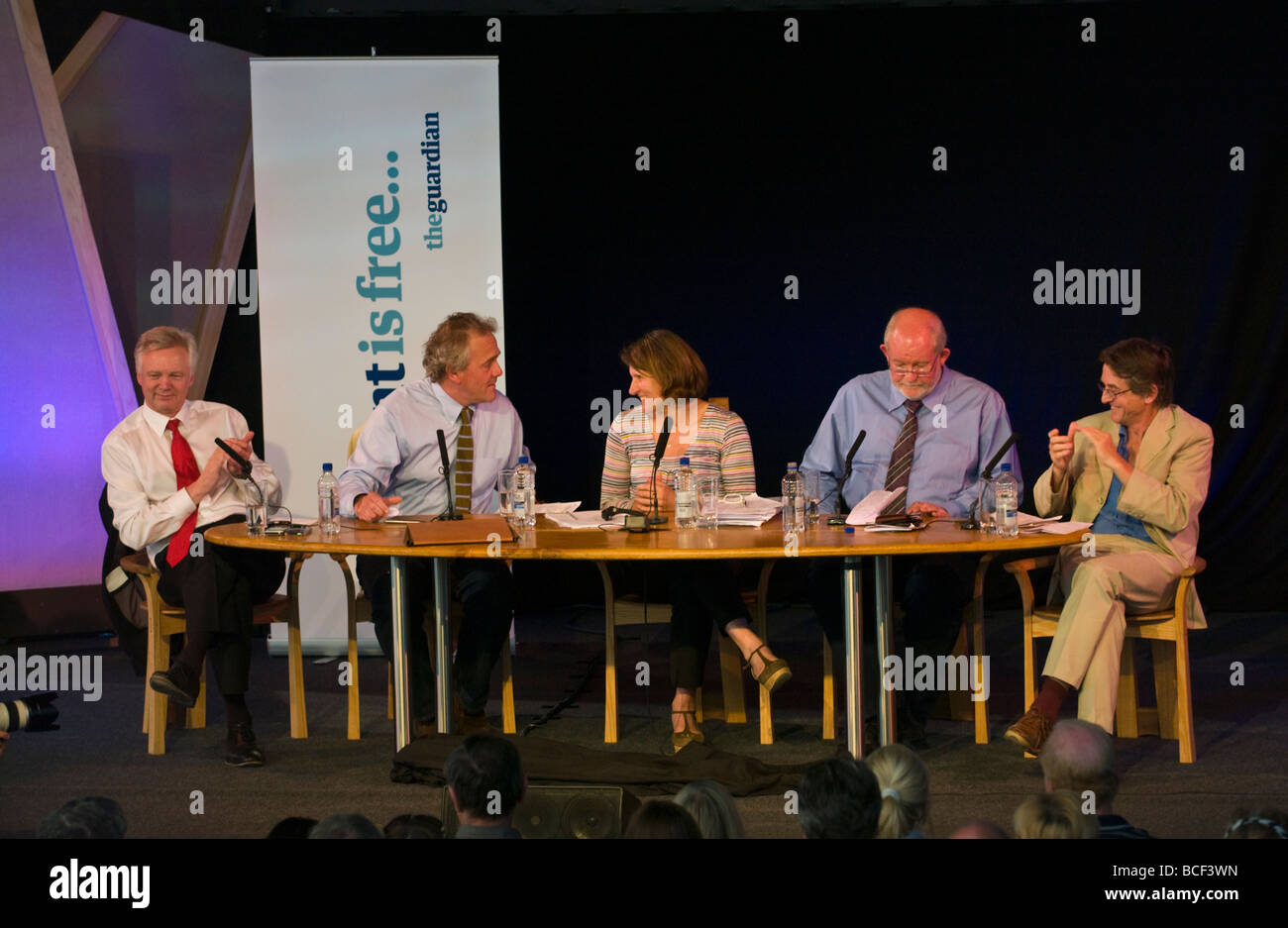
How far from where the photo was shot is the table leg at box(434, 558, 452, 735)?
3.68m

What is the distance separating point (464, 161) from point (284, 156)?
2.29ft

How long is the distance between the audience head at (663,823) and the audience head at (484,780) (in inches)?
16.3

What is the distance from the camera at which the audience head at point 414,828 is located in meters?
1.96

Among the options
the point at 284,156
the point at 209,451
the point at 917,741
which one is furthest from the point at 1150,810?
the point at 284,156

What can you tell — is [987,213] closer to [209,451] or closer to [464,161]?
[464,161]

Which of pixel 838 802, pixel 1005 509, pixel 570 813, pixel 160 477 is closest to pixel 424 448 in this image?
pixel 160 477

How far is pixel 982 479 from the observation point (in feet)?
11.8

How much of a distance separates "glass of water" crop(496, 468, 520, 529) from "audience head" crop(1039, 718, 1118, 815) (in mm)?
1855

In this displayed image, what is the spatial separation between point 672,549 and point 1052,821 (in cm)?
159

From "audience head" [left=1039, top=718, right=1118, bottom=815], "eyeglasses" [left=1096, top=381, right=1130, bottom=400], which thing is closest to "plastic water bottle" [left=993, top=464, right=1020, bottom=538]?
"eyeglasses" [left=1096, top=381, right=1130, bottom=400]

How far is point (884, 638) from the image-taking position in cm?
360

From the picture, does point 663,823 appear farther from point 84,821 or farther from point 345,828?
point 84,821
